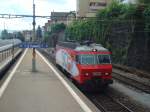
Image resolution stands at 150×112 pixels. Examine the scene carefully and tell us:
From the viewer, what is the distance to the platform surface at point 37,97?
15.2 m

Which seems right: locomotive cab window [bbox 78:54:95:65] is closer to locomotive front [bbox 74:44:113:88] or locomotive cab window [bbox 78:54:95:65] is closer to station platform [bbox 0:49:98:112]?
locomotive front [bbox 74:44:113:88]

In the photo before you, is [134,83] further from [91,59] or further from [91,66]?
[91,66]

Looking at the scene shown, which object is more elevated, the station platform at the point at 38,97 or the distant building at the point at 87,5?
the distant building at the point at 87,5

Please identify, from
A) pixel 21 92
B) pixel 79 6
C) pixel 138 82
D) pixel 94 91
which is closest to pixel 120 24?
pixel 138 82

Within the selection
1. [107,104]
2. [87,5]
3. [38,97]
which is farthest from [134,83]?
[87,5]

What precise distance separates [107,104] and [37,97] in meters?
3.59

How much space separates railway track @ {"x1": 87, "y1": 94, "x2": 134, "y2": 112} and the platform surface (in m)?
1.54

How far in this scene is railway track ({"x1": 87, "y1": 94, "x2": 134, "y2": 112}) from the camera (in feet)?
59.1

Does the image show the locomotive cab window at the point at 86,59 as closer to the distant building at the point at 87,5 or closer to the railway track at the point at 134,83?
the railway track at the point at 134,83

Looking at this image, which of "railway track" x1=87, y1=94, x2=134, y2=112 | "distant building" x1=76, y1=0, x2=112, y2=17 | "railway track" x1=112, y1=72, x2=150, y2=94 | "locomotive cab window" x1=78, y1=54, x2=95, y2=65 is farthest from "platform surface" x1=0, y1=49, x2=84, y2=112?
"distant building" x1=76, y1=0, x2=112, y2=17

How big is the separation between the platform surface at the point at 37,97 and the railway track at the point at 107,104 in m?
1.54

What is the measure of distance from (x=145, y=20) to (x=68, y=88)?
16.7 metres

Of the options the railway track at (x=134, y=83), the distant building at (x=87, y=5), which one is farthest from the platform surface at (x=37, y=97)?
the distant building at (x=87, y=5)

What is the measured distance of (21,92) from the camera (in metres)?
19.5
